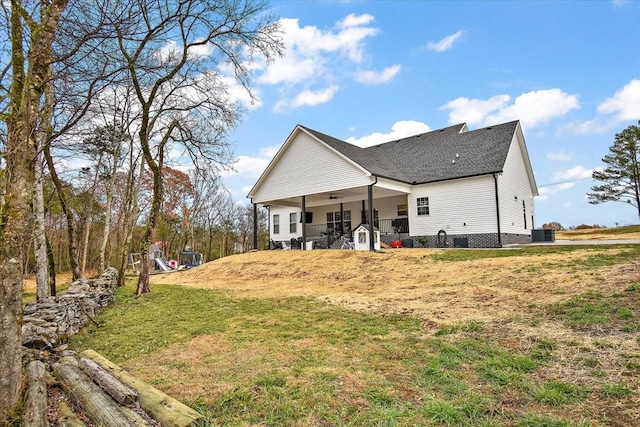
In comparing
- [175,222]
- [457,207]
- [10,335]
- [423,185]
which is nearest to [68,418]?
[10,335]

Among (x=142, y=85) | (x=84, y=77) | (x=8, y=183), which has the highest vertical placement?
(x=142, y=85)

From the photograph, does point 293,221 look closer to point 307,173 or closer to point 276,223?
point 276,223

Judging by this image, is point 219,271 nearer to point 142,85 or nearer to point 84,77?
point 142,85

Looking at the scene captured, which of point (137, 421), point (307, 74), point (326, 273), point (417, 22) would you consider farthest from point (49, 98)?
point (417, 22)

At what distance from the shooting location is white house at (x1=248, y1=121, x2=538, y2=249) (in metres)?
15.8

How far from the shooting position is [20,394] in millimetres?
3217

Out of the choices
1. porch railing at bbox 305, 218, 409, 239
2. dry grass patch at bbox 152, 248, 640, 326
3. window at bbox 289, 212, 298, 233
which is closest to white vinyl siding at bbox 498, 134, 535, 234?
porch railing at bbox 305, 218, 409, 239

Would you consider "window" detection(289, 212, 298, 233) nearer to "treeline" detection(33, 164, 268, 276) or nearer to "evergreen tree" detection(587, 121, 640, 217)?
"treeline" detection(33, 164, 268, 276)

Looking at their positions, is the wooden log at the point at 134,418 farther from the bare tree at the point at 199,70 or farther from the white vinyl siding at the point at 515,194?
the white vinyl siding at the point at 515,194

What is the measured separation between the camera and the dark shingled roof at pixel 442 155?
1631 centimetres

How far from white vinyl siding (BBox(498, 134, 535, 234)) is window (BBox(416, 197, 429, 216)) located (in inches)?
131

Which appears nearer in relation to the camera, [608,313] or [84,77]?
[84,77]

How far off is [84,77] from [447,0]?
12619 millimetres

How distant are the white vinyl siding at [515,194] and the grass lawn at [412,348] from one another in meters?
6.49
